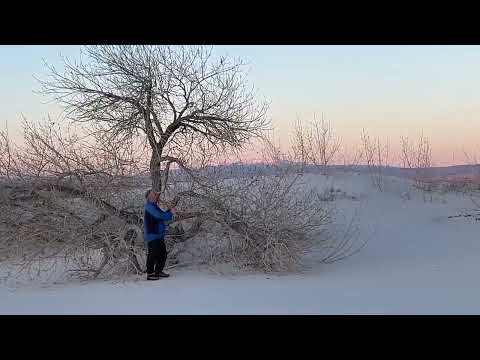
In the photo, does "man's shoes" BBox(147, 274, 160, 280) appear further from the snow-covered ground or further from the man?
the snow-covered ground

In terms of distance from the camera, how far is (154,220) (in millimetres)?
9961

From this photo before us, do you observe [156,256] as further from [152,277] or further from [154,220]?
[154,220]

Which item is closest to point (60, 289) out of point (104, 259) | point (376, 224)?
point (104, 259)

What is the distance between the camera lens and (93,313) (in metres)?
8.14

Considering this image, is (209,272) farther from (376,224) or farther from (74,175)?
(376,224)

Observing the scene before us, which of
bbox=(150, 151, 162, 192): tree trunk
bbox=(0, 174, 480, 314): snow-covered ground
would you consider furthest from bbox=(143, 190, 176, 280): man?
bbox=(150, 151, 162, 192): tree trunk

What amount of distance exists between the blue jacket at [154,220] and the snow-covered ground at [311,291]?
82 centimetres

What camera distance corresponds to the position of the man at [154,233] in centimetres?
982

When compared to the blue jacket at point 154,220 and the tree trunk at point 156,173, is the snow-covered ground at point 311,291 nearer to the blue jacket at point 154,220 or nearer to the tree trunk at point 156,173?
the blue jacket at point 154,220

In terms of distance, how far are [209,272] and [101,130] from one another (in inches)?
151

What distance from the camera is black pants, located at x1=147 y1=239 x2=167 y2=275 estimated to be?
10.0m

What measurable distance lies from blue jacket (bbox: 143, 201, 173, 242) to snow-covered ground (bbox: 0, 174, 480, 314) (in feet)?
2.70
